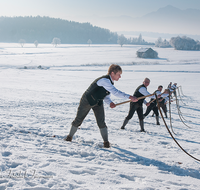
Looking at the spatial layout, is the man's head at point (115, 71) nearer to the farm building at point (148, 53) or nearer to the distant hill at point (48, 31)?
the farm building at point (148, 53)

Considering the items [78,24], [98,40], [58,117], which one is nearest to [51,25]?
[78,24]

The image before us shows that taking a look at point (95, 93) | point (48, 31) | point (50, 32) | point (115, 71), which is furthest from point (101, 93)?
point (48, 31)

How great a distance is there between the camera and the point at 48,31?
543ft

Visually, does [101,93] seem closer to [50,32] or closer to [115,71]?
[115,71]

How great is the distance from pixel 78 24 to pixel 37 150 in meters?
202

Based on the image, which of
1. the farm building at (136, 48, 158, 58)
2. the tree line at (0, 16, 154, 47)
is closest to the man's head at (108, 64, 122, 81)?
the farm building at (136, 48, 158, 58)

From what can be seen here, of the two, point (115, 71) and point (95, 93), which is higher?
point (115, 71)

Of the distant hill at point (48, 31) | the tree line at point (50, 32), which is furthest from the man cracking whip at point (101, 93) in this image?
the distant hill at point (48, 31)

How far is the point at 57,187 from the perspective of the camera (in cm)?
235

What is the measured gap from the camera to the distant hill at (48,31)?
156m

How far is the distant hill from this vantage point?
156 m

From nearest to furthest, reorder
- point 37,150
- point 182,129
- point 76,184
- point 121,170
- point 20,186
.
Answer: point 20,186 < point 76,184 < point 121,170 < point 37,150 < point 182,129

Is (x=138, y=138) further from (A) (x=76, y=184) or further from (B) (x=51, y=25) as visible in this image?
(B) (x=51, y=25)

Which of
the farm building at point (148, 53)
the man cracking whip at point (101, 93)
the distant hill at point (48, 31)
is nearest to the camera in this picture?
the man cracking whip at point (101, 93)
